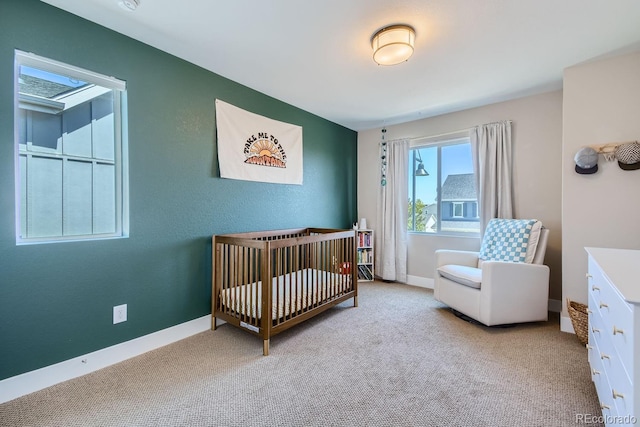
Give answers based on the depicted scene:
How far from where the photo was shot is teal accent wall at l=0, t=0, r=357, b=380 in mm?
1551

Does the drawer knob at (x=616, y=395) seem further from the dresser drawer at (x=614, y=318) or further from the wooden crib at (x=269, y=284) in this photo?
the wooden crib at (x=269, y=284)

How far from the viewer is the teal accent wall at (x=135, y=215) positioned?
1551 millimetres

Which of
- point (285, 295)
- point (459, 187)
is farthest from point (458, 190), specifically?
point (285, 295)

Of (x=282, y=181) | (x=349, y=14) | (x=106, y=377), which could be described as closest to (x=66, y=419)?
(x=106, y=377)

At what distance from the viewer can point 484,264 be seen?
2414 mm

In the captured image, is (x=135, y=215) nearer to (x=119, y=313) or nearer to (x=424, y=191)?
(x=119, y=313)

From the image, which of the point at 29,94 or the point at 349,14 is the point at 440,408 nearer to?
the point at 349,14

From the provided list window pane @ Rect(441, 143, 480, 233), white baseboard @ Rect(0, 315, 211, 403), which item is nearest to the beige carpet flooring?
white baseboard @ Rect(0, 315, 211, 403)

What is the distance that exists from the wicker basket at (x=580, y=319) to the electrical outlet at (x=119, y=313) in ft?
11.3

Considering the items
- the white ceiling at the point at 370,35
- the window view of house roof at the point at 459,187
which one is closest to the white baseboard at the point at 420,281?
the window view of house roof at the point at 459,187

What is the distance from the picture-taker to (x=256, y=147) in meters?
2.84

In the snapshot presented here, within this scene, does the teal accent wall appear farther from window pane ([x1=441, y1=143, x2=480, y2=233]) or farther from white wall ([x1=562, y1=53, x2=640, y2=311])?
white wall ([x1=562, y1=53, x2=640, y2=311])

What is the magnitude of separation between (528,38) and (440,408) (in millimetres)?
2519

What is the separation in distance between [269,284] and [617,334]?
183 centimetres
